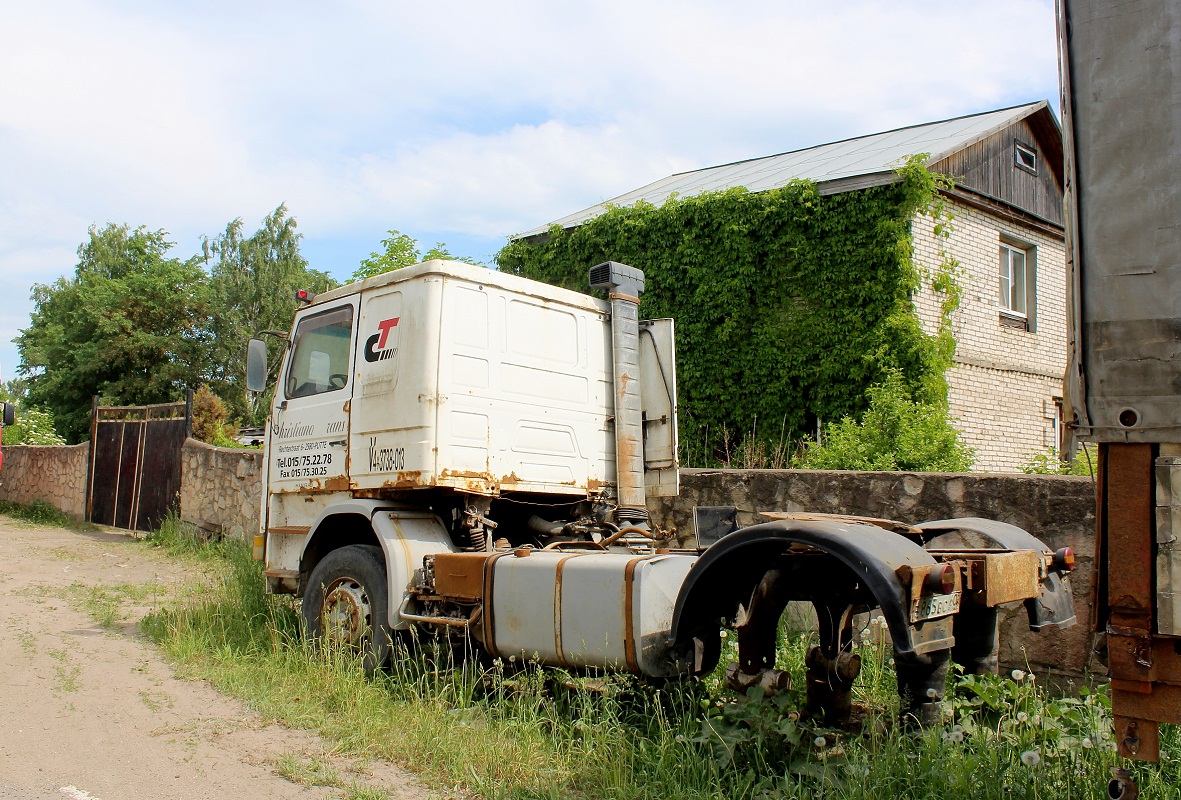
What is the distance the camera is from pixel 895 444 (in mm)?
11680

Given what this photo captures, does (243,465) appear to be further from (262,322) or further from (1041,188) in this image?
(262,322)

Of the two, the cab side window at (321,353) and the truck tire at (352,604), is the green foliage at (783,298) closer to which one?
the cab side window at (321,353)

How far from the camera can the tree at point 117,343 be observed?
1561 inches

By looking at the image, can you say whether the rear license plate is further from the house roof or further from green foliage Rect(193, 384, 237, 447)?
green foliage Rect(193, 384, 237, 447)

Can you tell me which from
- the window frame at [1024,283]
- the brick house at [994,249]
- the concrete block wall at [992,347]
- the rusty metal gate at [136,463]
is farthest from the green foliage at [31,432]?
the window frame at [1024,283]

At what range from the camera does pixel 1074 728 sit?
4402mm

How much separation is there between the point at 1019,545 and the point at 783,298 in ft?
38.3

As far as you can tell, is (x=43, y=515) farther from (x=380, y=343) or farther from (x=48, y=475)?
(x=380, y=343)

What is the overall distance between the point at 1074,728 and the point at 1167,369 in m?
2.19

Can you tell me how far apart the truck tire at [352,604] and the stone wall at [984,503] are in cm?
292

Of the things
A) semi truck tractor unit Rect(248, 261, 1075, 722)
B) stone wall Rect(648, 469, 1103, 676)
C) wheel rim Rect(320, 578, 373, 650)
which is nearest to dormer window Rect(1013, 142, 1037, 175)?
stone wall Rect(648, 469, 1103, 676)

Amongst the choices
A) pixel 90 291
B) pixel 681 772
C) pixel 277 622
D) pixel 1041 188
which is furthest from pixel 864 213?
pixel 90 291

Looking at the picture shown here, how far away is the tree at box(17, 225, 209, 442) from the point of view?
130 ft

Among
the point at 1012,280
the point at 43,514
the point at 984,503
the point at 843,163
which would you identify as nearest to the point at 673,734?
the point at 984,503
